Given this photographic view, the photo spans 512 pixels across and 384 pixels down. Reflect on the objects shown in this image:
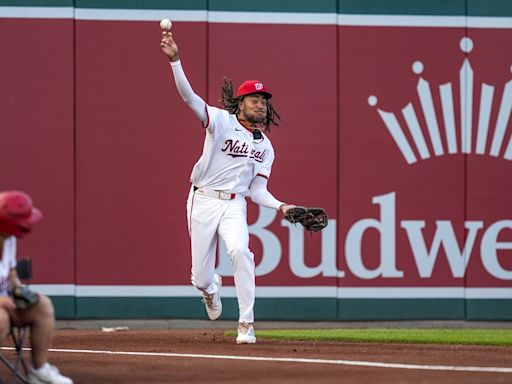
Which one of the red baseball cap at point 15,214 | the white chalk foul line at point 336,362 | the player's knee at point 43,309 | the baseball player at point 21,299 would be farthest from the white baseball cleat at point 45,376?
the white chalk foul line at point 336,362

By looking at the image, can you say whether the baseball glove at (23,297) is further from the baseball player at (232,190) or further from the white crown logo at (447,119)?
the white crown logo at (447,119)

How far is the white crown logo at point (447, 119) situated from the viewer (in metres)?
13.3

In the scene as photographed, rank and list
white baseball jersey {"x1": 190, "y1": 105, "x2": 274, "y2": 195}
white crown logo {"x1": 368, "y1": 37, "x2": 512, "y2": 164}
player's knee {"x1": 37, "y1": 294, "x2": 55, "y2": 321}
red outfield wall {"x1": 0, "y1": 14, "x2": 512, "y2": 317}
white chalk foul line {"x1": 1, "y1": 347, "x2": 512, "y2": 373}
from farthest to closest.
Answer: white crown logo {"x1": 368, "y1": 37, "x2": 512, "y2": 164}, red outfield wall {"x1": 0, "y1": 14, "x2": 512, "y2": 317}, white baseball jersey {"x1": 190, "y1": 105, "x2": 274, "y2": 195}, white chalk foul line {"x1": 1, "y1": 347, "x2": 512, "y2": 373}, player's knee {"x1": 37, "y1": 294, "x2": 55, "y2": 321}

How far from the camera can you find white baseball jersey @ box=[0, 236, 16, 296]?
21.1ft

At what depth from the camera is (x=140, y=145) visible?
43.0 feet

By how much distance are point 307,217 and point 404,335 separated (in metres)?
2.22

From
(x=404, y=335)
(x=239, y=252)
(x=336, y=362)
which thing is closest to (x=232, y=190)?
(x=239, y=252)

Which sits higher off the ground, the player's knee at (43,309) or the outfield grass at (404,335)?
the player's knee at (43,309)

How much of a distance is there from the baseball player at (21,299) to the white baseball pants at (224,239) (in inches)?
126

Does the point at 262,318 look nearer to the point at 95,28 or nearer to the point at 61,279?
the point at 61,279

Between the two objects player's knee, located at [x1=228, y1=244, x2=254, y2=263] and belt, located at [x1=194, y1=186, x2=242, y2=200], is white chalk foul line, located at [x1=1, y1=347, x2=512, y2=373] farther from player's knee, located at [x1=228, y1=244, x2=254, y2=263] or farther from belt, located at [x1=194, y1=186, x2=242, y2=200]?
belt, located at [x1=194, y1=186, x2=242, y2=200]

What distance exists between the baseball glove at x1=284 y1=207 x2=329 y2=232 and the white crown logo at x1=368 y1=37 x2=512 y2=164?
381 cm

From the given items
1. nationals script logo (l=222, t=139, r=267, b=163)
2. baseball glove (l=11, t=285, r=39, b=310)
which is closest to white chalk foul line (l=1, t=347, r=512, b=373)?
nationals script logo (l=222, t=139, r=267, b=163)

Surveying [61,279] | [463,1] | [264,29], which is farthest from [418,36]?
[61,279]
